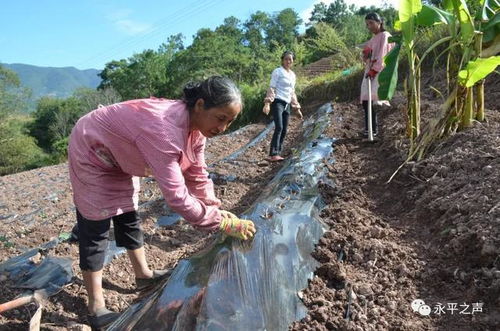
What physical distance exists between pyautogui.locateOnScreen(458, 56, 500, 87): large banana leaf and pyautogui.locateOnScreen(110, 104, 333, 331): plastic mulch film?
1750 millimetres

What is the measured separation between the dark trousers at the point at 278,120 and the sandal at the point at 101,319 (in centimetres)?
345

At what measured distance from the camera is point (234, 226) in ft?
6.15

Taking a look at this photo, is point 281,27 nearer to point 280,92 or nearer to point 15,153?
point 15,153

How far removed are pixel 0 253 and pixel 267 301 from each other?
256cm

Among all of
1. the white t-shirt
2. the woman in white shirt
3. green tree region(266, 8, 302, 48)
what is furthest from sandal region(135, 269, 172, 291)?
green tree region(266, 8, 302, 48)

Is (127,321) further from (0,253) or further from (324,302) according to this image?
(0,253)

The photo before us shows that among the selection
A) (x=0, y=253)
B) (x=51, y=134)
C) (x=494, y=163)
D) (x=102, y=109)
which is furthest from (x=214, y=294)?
(x=51, y=134)

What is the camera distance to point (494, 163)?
8.98ft

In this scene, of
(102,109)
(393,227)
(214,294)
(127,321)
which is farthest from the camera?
(393,227)

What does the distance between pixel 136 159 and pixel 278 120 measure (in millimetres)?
3404

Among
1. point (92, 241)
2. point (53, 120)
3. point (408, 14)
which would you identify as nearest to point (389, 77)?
point (408, 14)

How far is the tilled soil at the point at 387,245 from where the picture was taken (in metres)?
1.74

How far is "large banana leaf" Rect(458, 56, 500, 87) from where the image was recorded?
3.02 m

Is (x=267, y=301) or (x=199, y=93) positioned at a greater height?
(x=199, y=93)
